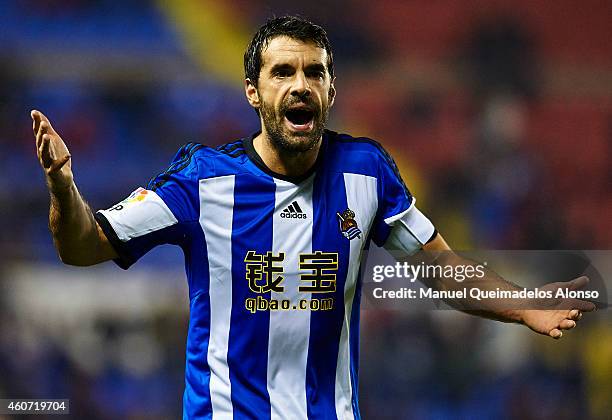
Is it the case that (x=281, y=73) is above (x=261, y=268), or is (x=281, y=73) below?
above

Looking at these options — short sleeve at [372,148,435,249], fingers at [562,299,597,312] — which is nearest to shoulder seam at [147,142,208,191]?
short sleeve at [372,148,435,249]

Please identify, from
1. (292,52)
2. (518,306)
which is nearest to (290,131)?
(292,52)

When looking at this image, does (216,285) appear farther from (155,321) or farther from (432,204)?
(432,204)

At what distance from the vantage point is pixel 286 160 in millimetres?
2254

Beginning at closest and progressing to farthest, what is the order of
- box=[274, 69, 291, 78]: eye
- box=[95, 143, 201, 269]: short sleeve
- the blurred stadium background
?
box=[95, 143, 201, 269]: short sleeve, box=[274, 69, 291, 78]: eye, the blurred stadium background

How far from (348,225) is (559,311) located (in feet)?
1.89

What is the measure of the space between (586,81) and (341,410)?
3712 millimetres

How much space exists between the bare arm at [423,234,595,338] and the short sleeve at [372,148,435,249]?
46 mm

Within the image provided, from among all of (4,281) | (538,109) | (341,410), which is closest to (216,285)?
(341,410)

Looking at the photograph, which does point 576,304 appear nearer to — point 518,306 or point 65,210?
point 518,306

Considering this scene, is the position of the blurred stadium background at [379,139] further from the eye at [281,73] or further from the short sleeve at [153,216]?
the eye at [281,73]

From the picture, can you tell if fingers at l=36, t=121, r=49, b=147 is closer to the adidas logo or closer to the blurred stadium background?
the adidas logo

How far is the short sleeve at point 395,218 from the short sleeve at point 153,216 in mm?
497

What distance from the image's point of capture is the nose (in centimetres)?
218
